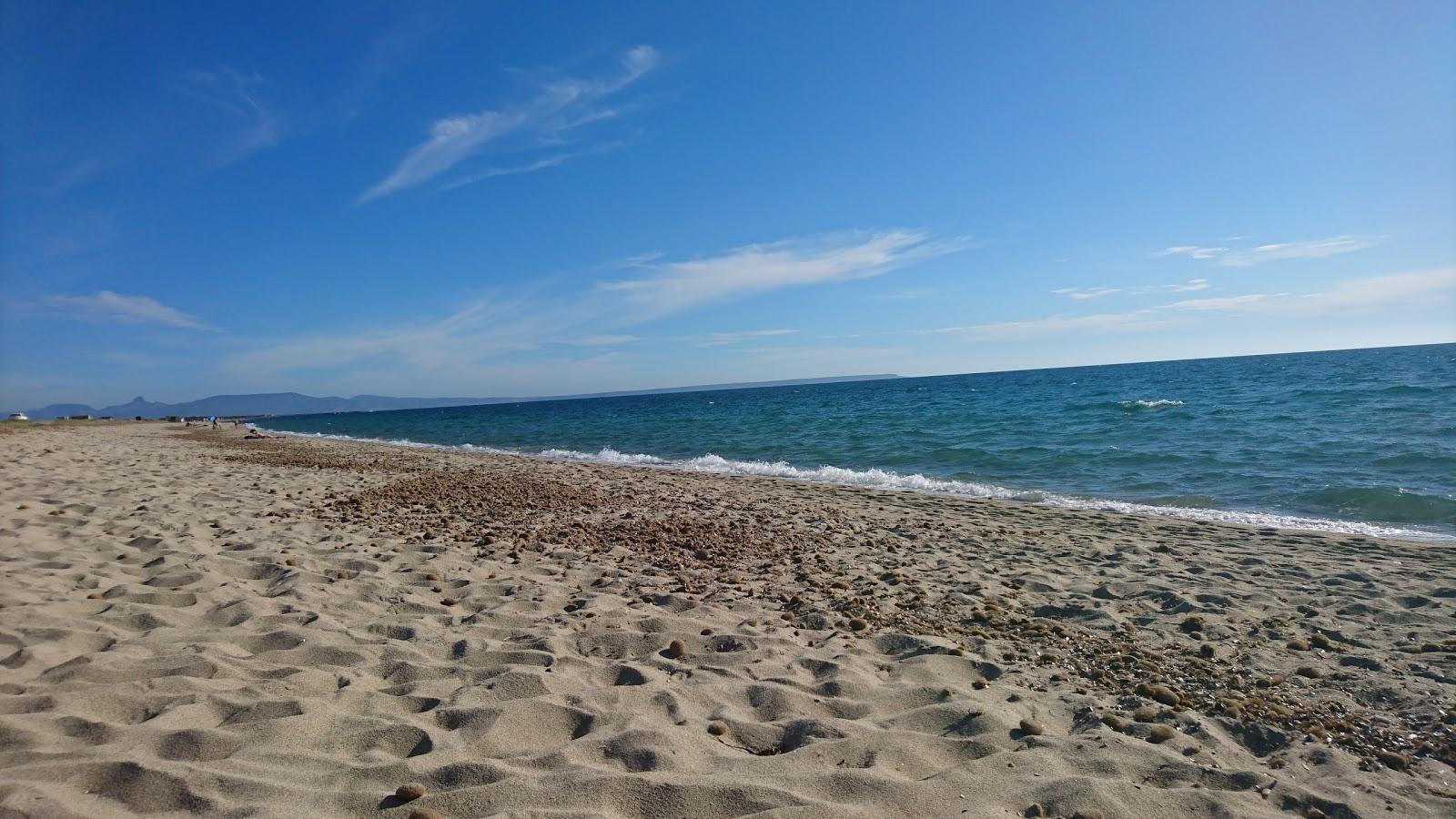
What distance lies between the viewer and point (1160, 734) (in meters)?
3.20

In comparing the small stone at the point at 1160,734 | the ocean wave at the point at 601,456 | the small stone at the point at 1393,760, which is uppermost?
the small stone at the point at 1160,734

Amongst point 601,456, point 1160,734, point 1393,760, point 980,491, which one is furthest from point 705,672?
point 601,456

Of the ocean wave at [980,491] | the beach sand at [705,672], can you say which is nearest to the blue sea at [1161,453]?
the ocean wave at [980,491]

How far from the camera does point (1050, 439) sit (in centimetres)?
1923

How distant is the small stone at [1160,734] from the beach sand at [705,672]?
0.14 feet

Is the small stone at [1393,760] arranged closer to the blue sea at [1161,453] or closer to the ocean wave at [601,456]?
the blue sea at [1161,453]

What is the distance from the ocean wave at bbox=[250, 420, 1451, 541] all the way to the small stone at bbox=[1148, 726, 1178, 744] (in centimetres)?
719

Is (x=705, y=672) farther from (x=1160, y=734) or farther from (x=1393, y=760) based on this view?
(x=1393, y=760)

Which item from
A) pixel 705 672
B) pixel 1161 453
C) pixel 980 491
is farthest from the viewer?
pixel 1161 453

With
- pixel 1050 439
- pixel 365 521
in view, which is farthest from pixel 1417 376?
pixel 365 521

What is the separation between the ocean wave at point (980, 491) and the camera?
8.70 metres

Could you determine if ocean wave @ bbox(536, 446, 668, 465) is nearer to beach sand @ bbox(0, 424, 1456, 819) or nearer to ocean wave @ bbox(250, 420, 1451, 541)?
ocean wave @ bbox(250, 420, 1451, 541)

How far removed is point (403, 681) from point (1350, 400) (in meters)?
31.3

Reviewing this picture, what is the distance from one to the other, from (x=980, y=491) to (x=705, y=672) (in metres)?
9.52
